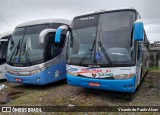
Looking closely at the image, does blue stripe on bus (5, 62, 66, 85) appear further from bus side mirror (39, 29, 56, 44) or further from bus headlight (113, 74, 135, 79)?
bus headlight (113, 74, 135, 79)

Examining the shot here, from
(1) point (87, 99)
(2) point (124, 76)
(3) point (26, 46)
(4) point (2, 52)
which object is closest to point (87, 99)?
(1) point (87, 99)

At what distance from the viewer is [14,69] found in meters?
8.50

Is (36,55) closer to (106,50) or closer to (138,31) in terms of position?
(106,50)

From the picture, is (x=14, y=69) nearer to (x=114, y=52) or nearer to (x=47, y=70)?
(x=47, y=70)

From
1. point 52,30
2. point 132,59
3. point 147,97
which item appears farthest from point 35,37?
point 147,97

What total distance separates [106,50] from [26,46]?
381cm

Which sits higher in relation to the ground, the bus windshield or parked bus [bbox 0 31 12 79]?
the bus windshield

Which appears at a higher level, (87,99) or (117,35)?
(117,35)

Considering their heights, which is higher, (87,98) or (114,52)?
(114,52)

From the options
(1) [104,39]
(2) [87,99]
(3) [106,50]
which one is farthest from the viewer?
(2) [87,99]

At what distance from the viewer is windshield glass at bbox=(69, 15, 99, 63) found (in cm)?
645

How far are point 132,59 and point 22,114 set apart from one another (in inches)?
136

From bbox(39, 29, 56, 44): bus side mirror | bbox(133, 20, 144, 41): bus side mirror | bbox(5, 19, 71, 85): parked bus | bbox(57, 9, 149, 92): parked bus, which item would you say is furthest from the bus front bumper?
bbox(5, 19, 71, 85): parked bus

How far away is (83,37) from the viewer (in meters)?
6.69
